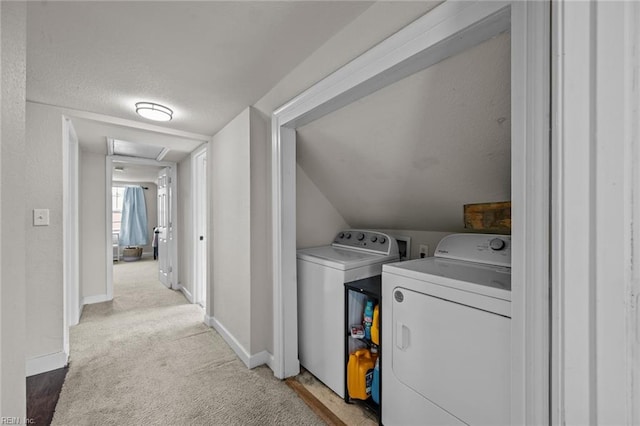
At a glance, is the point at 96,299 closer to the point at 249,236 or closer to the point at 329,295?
the point at 249,236

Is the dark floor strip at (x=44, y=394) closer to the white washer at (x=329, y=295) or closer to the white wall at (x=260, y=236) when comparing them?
the white wall at (x=260, y=236)

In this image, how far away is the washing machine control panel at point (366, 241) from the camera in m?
2.09

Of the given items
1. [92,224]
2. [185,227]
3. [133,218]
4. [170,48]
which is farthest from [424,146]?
[133,218]

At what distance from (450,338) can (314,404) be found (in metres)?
1.04

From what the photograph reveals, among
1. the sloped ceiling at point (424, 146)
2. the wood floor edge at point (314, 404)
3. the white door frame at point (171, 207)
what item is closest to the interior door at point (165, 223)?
the white door frame at point (171, 207)

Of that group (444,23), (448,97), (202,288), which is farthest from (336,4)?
(202,288)

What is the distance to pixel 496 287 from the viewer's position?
105 centimetres

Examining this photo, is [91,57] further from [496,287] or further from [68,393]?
[496,287]

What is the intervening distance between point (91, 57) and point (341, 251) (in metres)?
2.02

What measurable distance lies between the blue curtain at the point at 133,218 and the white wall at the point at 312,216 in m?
6.38

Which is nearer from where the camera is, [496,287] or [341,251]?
[496,287]

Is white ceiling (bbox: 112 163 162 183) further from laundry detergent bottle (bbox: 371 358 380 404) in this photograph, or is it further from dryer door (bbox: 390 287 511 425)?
dryer door (bbox: 390 287 511 425)

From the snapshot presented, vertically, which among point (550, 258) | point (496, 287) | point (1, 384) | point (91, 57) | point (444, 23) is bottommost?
point (1, 384)
